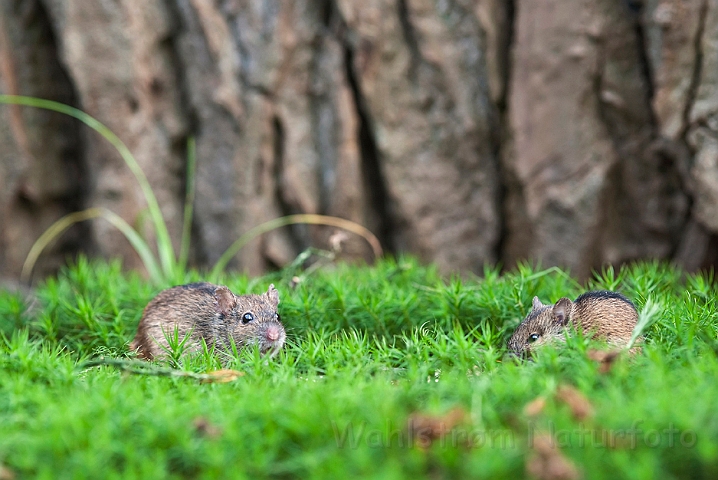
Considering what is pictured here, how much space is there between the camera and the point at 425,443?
8.77 feet

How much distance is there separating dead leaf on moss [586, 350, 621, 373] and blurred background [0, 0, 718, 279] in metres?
4.01

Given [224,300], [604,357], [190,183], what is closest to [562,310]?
[604,357]

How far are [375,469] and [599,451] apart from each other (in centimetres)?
78

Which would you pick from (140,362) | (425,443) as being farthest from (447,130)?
(425,443)

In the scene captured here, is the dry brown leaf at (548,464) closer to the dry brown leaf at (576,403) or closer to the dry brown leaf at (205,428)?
the dry brown leaf at (576,403)

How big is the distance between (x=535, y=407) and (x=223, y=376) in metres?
1.62

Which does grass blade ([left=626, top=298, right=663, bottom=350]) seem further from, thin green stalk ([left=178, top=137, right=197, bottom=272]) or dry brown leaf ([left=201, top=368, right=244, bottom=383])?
thin green stalk ([left=178, top=137, right=197, bottom=272])

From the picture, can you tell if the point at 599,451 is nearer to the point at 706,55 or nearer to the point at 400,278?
the point at 400,278

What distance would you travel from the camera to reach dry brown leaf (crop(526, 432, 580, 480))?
235 cm

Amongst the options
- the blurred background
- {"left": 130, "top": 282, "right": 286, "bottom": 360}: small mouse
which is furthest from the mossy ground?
the blurred background

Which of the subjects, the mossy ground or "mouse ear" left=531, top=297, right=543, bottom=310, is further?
"mouse ear" left=531, top=297, right=543, bottom=310

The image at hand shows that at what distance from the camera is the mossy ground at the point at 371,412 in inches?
101

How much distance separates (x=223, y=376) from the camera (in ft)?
12.1

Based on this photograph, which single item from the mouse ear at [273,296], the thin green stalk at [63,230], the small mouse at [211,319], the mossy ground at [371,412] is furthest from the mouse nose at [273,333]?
the thin green stalk at [63,230]
